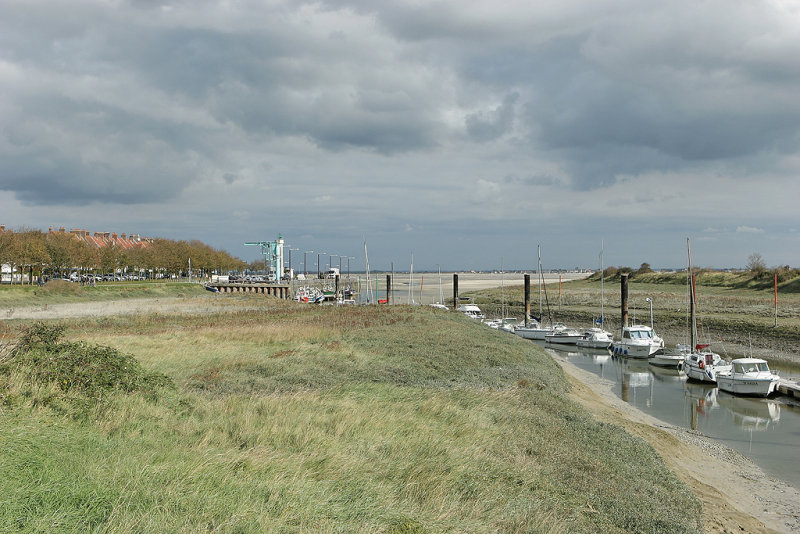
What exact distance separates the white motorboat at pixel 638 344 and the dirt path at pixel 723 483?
2103 centimetres

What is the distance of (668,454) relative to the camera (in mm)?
17859

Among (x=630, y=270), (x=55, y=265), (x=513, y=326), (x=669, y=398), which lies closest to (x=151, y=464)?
(x=669, y=398)

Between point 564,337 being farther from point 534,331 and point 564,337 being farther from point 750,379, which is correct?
point 750,379

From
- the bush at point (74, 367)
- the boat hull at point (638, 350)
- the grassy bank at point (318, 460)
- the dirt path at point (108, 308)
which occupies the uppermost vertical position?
the bush at point (74, 367)

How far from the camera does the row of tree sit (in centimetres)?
7994

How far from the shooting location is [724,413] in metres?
27.2

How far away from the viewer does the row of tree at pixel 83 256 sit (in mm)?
79938

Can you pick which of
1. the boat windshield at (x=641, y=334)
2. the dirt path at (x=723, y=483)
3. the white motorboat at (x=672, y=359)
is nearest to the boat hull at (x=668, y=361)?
the white motorboat at (x=672, y=359)

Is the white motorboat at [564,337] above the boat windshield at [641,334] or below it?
below

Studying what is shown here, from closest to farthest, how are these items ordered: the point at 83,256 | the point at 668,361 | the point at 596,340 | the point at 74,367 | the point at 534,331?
the point at 74,367 → the point at 668,361 → the point at 596,340 → the point at 534,331 → the point at 83,256

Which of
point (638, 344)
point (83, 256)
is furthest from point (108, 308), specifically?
point (638, 344)

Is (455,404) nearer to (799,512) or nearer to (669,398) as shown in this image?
(799,512)

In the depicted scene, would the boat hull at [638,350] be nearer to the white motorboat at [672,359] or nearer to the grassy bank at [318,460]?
the white motorboat at [672,359]

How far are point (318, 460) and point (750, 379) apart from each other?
27921 mm
